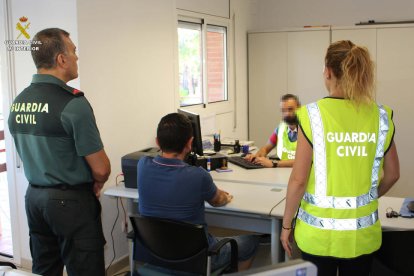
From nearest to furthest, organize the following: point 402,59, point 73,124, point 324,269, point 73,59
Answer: point 324,269, point 73,124, point 73,59, point 402,59

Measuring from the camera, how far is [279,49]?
5.73 metres

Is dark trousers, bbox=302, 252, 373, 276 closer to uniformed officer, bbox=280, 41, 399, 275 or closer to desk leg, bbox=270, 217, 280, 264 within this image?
Answer: uniformed officer, bbox=280, 41, 399, 275

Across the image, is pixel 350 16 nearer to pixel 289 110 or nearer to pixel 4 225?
pixel 289 110

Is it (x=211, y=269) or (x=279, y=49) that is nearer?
(x=211, y=269)

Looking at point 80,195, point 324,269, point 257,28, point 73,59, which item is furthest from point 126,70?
point 257,28

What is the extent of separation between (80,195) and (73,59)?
2.12 ft

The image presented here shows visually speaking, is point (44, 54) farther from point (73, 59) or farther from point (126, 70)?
point (126, 70)

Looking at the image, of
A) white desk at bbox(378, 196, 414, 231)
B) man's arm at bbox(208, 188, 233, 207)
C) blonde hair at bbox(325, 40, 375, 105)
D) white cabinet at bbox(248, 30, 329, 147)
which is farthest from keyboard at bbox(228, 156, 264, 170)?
white cabinet at bbox(248, 30, 329, 147)

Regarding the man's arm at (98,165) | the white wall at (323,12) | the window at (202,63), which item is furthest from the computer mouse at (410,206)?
the white wall at (323,12)

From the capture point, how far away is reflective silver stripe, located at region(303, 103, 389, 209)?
1.75m

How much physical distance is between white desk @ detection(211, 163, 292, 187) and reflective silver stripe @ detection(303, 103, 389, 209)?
1315 millimetres

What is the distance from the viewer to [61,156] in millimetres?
2098

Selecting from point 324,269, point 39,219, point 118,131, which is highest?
point 118,131

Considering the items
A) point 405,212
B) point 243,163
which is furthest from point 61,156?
point 243,163
